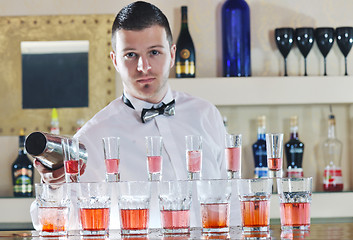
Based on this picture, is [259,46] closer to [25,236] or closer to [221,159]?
[221,159]

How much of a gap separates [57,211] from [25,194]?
2087 millimetres

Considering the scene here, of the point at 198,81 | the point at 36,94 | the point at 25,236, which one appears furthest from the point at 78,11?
the point at 25,236

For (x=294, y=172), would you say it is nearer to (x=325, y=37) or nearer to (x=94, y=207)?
(x=325, y=37)

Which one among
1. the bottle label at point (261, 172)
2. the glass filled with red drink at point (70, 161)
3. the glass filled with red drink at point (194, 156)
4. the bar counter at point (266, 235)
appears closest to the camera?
the bar counter at point (266, 235)

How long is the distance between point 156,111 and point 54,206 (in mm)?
926

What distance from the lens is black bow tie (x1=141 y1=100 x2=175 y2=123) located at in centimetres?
239

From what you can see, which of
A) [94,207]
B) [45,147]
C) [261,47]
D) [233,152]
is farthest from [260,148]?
[94,207]

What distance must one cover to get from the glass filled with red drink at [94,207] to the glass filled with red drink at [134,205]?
0.03 m

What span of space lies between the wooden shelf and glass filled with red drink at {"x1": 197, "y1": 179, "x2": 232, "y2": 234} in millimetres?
1985

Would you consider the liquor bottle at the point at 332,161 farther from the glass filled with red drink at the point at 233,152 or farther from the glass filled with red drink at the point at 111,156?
the glass filled with red drink at the point at 111,156

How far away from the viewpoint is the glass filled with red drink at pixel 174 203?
1495mm

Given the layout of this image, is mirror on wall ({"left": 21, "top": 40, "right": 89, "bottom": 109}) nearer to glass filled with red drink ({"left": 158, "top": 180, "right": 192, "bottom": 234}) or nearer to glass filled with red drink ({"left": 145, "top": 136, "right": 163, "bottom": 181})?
glass filled with red drink ({"left": 145, "top": 136, "right": 163, "bottom": 181})

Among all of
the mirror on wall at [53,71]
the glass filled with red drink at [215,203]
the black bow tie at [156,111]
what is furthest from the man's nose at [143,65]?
the mirror on wall at [53,71]

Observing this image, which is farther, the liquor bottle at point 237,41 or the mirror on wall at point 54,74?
the mirror on wall at point 54,74
